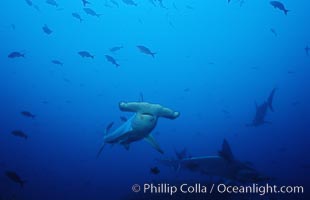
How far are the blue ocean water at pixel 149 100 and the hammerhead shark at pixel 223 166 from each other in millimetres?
14282

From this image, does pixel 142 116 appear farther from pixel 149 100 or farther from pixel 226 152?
pixel 149 100

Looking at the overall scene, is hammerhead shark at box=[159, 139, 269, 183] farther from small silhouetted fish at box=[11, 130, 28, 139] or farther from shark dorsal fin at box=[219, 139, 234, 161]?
small silhouetted fish at box=[11, 130, 28, 139]

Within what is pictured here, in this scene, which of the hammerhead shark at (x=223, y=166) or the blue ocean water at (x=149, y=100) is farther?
the blue ocean water at (x=149, y=100)

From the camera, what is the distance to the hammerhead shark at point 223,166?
19.8 ft

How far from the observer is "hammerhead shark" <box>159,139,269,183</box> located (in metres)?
6.05

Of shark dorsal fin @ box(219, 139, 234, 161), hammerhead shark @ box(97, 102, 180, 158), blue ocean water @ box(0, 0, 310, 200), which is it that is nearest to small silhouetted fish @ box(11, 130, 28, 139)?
hammerhead shark @ box(97, 102, 180, 158)

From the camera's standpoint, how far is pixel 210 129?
62.2m

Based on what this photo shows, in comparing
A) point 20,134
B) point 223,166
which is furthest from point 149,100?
point 223,166

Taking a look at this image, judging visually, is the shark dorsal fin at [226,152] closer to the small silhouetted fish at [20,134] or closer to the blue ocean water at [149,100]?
the small silhouetted fish at [20,134]

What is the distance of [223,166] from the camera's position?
6.41 m

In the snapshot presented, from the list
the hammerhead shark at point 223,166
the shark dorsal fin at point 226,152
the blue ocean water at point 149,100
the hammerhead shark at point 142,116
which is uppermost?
the hammerhead shark at point 142,116


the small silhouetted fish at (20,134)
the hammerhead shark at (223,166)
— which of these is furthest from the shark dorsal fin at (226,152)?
the small silhouetted fish at (20,134)

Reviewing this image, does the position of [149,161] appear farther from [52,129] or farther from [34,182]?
[34,182]

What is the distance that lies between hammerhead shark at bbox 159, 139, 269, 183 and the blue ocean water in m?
14.3
